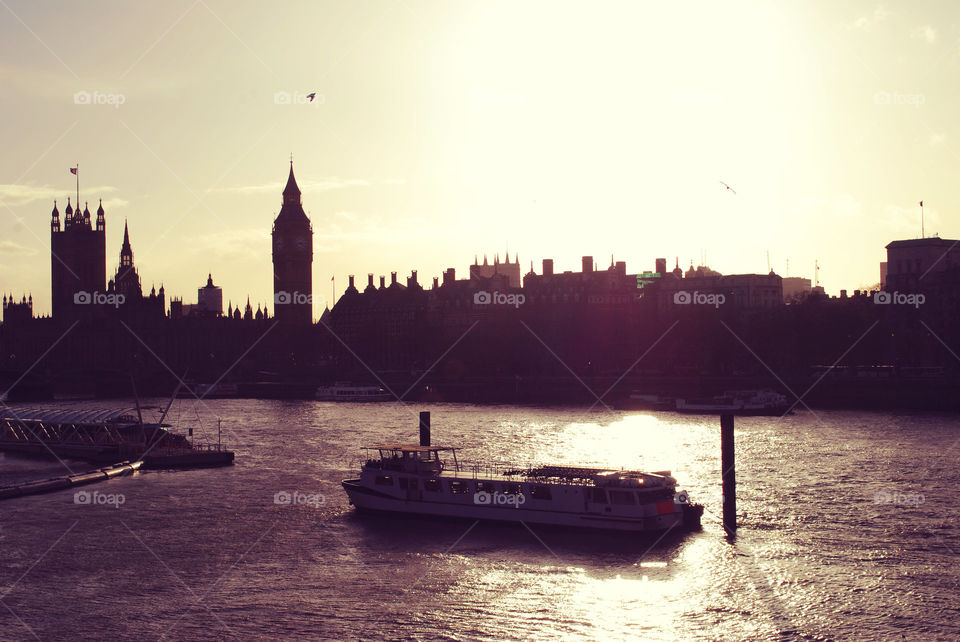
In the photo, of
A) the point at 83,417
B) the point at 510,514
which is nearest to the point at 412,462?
the point at 510,514

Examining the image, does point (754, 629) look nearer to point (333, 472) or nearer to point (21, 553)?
point (21, 553)

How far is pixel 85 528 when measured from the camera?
3183 cm

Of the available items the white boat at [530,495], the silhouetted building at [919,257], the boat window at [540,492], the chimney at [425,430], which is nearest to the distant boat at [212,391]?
the silhouetted building at [919,257]

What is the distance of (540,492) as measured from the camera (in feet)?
101

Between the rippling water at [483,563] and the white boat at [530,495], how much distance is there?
53cm

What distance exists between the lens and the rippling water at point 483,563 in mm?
22391

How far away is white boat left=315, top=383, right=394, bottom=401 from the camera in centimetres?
8420

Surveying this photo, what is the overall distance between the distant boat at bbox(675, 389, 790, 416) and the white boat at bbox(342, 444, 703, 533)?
29.2 m

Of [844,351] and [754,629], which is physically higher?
[844,351]

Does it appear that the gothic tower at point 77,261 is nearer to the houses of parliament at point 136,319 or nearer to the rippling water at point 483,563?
the houses of parliament at point 136,319

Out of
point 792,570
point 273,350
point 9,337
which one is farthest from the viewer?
point 9,337

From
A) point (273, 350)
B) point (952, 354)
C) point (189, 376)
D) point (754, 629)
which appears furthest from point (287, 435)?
point (273, 350)

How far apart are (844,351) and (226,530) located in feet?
188

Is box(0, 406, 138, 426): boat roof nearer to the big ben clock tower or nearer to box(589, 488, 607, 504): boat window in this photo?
box(589, 488, 607, 504): boat window
